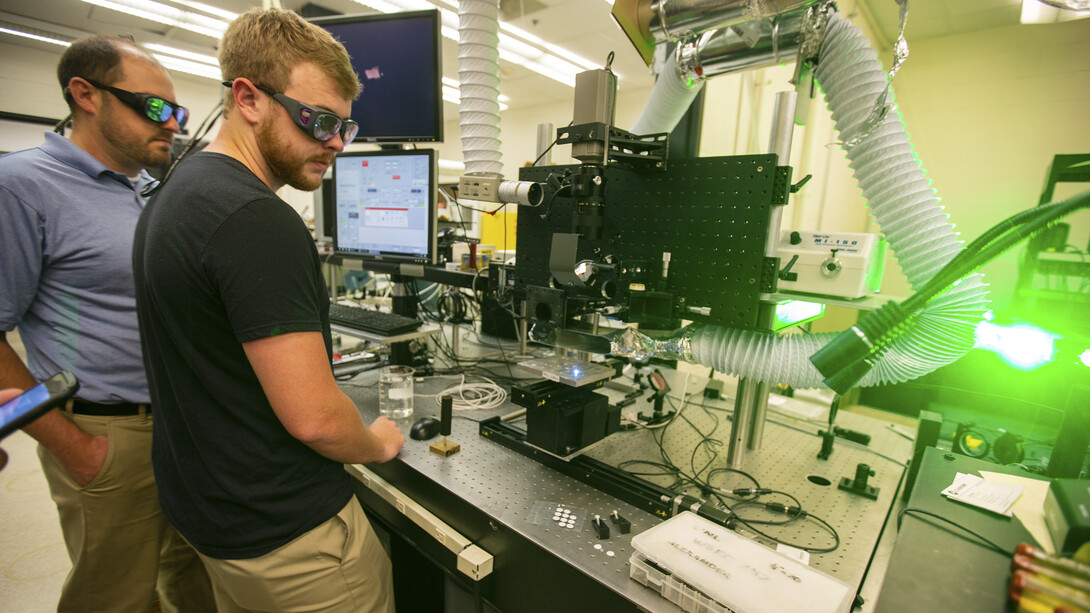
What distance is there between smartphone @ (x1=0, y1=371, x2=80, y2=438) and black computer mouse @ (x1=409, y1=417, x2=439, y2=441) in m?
0.65

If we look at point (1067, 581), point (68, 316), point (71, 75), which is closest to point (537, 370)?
point (1067, 581)

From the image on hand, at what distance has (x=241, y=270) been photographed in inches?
24.7

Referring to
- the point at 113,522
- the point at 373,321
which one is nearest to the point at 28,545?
the point at 113,522

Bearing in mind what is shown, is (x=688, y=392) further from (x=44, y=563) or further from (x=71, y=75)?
(x=44, y=563)

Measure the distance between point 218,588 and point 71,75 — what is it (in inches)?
47.7

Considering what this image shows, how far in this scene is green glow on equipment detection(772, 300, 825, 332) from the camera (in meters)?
0.93

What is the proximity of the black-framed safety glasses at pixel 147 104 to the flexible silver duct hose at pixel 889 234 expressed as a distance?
1.48m

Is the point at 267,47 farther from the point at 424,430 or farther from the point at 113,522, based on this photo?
the point at 113,522

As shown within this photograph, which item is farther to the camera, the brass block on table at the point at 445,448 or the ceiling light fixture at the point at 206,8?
the ceiling light fixture at the point at 206,8

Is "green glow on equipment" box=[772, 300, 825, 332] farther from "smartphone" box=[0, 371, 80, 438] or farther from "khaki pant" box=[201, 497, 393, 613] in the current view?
"smartphone" box=[0, 371, 80, 438]

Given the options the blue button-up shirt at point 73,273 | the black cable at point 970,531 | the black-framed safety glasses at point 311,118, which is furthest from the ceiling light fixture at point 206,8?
the black cable at point 970,531

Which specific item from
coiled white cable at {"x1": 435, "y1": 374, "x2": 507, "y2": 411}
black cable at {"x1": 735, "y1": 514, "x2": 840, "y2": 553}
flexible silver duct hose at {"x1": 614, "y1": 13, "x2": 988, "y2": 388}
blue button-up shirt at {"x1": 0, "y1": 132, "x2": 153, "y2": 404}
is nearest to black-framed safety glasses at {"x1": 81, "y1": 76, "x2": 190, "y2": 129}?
blue button-up shirt at {"x1": 0, "y1": 132, "x2": 153, "y2": 404}

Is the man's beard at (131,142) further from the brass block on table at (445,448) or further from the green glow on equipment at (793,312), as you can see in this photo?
the green glow on equipment at (793,312)

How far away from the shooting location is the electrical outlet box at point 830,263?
0.95 m
